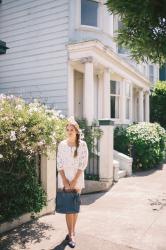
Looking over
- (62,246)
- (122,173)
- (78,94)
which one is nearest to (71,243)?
(62,246)

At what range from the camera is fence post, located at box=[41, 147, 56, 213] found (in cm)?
677

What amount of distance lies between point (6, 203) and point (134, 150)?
27.4 ft

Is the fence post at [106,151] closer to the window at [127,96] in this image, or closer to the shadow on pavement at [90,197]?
the shadow on pavement at [90,197]

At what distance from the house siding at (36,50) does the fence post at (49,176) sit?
227 inches

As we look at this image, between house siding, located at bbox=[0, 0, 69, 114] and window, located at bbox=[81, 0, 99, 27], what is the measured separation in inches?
44.0

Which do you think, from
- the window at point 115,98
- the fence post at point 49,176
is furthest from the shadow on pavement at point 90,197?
the window at point 115,98

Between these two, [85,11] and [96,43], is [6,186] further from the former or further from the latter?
[85,11]

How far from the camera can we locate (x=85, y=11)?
13711 mm

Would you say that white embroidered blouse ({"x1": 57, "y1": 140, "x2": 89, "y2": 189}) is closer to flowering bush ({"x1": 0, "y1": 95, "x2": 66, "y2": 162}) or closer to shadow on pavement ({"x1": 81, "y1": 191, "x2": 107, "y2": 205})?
flowering bush ({"x1": 0, "y1": 95, "x2": 66, "y2": 162})

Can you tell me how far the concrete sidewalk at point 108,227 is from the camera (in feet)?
17.2

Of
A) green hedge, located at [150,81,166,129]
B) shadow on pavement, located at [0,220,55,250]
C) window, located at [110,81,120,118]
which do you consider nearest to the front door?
window, located at [110,81,120,118]

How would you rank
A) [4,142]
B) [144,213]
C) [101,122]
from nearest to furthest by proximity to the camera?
1. [4,142]
2. [144,213]
3. [101,122]

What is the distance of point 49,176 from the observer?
269 inches

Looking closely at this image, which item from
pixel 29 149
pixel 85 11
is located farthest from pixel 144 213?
pixel 85 11
